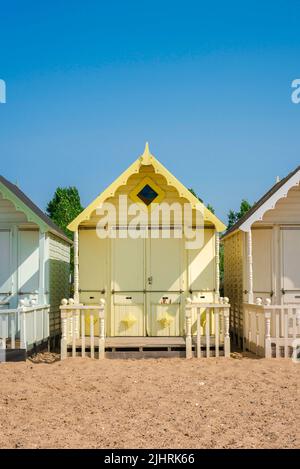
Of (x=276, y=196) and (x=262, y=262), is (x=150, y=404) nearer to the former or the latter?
(x=276, y=196)

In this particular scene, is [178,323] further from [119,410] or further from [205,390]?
[119,410]

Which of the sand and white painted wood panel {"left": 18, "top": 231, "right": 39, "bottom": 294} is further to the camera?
white painted wood panel {"left": 18, "top": 231, "right": 39, "bottom": 294}

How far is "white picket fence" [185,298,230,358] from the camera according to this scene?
1282cm

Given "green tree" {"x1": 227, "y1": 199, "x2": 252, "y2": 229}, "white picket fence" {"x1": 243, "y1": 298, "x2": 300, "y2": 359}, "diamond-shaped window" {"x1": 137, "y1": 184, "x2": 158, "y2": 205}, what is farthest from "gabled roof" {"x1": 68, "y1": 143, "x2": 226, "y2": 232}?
"green tree" {"x1": 227, "y1": 199, "x2": 252, "y2": 229}

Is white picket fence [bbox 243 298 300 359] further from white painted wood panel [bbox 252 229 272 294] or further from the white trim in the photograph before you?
the white trim

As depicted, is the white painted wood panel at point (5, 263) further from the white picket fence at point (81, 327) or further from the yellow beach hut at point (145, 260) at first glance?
the white picket fence at point (81, 327)

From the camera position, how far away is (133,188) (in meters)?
14.3

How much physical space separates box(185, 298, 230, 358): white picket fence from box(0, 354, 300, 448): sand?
2.23 ft

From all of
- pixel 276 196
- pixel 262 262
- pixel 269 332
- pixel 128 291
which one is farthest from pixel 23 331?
pixel 276 196

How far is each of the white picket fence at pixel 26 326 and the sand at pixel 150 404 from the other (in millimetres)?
783

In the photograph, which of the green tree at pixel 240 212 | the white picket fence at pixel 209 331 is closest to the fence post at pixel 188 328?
the white picket fence at pixel 209 331

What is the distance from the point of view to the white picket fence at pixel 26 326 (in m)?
12.5

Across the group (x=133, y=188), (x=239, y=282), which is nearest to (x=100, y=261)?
(x=133, y=188)

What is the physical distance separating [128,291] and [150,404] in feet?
19.3
